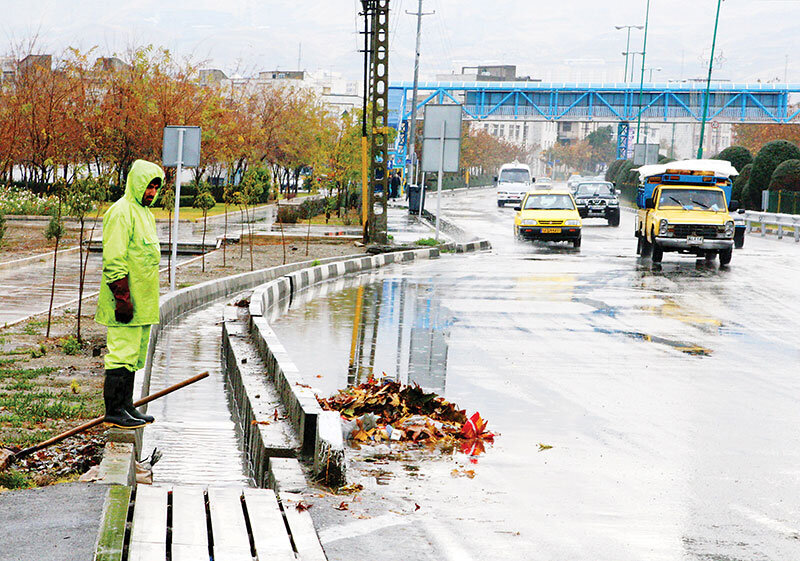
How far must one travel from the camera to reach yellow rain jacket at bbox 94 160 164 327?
7.16 metres

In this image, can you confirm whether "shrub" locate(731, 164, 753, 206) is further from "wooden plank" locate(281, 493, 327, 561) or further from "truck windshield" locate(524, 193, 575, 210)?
"wooden plank" locate(281, 493, 327, 561)

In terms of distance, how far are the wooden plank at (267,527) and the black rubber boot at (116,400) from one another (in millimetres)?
1484

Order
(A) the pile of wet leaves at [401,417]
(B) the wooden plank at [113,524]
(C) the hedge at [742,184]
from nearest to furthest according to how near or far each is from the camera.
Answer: (B) the wooden plank at [113,524], (A) the pile of wet leaves at [401,417], (C) the hedge at [742,184]

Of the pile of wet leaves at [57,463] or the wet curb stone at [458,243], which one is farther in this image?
the wet curb stone at [458,243]

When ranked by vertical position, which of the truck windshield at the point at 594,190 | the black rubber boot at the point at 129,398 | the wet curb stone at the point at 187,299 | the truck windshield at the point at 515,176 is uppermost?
the truck windshield at the point at 515,176

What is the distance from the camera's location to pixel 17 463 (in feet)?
21.5

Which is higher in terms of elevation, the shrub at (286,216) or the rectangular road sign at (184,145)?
the rectangular road sign at (184,145)

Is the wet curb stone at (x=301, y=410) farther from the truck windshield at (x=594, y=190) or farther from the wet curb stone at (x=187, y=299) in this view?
the truck windshield at (x=594, y=190)

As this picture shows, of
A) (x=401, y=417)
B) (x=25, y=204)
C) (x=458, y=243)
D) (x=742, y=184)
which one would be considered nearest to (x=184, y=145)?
(x=401, y=417)

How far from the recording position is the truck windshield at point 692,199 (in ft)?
88.5

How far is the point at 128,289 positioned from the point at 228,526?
7.63 ft

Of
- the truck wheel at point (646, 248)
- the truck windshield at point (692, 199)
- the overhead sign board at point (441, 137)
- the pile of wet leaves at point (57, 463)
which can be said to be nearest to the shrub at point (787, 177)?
the truck wheel at point (646, 248)

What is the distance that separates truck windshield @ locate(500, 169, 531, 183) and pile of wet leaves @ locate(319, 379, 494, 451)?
5842cm

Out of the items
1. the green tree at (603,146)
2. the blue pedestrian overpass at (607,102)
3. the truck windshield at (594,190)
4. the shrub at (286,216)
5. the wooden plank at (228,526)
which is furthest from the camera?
the green tree at (603,146)
